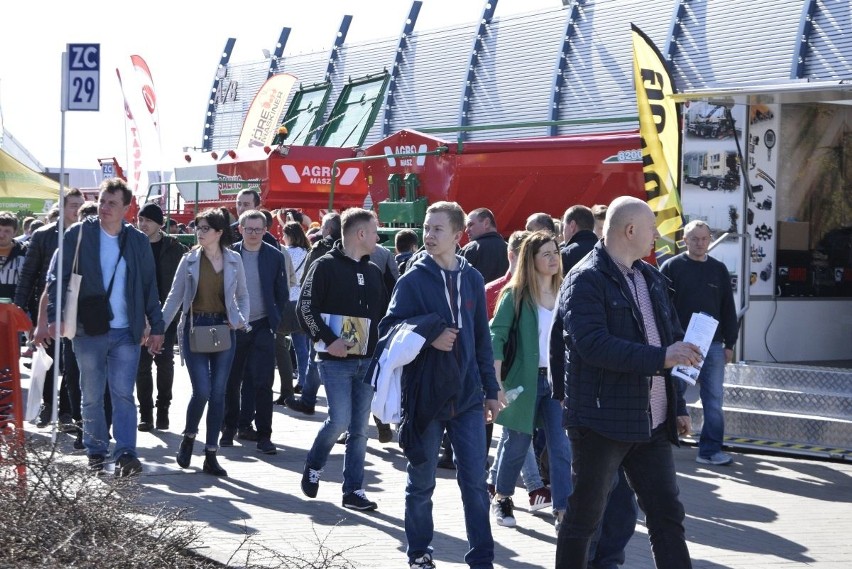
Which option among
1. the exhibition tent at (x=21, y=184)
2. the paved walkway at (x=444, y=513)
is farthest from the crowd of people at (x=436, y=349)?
the exhibition tent at (x=21, y=184)

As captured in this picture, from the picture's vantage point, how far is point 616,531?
6348 millimetres

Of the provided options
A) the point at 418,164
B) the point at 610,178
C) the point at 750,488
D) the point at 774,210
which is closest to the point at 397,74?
the point at 418,164

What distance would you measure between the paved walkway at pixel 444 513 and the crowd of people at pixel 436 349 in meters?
0.24

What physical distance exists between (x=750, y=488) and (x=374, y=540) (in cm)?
346

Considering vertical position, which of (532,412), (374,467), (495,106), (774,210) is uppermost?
(495,106)

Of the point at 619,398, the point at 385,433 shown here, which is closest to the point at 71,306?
the point at 385,433

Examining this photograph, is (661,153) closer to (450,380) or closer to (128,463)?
(128,463)

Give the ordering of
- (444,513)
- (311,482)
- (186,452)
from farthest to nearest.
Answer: (186,452)
(311,482)
(444,513)

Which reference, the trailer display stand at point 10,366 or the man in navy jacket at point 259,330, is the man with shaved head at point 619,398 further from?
the man in navy jacket at point 259,330

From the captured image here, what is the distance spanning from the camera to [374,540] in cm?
746

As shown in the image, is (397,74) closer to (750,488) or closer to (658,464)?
(750,488)

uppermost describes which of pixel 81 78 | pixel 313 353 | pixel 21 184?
pixel 21 184

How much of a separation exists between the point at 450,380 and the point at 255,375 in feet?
15.8

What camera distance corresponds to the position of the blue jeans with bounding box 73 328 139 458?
8969mm
